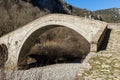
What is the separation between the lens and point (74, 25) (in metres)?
16.9

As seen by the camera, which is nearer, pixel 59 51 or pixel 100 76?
pixel 100 76

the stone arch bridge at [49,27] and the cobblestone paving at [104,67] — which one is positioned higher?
the stone arch bridge at [49,27]

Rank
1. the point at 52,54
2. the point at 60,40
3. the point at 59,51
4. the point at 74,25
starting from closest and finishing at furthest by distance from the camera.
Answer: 1. the point at 74,25
2. the point at 52,54
3. the point at 59,51
4. the point at 60,40

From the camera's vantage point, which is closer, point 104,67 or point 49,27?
point 104,67

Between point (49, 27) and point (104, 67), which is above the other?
point (49, 27)

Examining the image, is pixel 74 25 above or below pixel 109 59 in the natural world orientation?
above

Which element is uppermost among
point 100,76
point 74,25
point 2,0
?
point 2,0

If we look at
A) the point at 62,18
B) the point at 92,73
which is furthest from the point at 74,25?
the point at 92,73

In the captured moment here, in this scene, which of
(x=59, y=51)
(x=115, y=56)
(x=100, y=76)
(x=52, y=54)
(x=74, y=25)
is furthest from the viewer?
(x=59, y=51)

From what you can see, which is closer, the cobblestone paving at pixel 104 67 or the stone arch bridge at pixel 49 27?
the cobblestone paving at pixel 104 67

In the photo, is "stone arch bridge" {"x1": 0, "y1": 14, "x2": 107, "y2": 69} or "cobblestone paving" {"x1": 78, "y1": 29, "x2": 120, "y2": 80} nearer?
"cobblestone paving" {"x1": 78, "y1": 29, "x2": 120, "y2": 80}

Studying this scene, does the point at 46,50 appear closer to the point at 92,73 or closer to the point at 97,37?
the point at 97,37

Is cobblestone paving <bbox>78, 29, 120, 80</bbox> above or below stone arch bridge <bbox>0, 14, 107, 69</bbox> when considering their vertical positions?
below

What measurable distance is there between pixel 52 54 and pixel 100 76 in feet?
60.9
